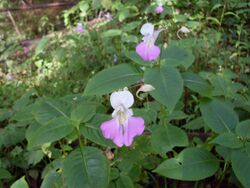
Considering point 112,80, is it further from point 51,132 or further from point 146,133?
point 146,133

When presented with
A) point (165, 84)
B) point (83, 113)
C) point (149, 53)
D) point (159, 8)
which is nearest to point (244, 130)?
point (165, 84)

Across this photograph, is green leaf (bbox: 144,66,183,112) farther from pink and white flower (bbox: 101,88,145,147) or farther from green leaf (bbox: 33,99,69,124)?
green leaf (bbox: 33,99,69,124)

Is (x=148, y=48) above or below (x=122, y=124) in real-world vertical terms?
above

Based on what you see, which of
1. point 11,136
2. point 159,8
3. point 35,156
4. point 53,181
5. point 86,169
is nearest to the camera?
point 86,169

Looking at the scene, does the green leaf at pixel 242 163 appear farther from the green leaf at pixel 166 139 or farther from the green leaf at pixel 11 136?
the green leaf at pixel 11 136

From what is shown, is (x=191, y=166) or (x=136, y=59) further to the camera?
(x=136, y=59)

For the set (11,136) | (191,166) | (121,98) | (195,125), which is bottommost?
(11,136)

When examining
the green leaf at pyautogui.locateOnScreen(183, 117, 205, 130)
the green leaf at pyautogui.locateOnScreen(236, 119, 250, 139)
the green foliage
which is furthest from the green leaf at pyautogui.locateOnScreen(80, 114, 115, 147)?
the green leaf at pyautogui.locateOnScreen(183, 117, 205, 130)
